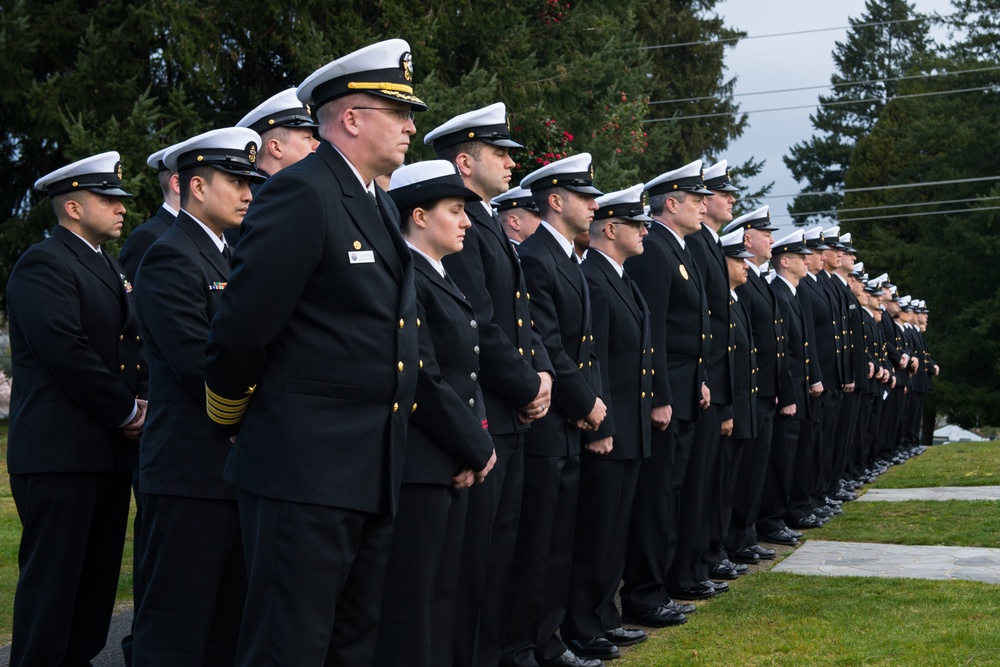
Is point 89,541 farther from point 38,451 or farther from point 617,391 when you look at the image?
point 617,391

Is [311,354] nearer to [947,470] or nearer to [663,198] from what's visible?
[663,198]

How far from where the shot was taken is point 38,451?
217 inches

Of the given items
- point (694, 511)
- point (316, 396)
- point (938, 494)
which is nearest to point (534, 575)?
point (694, 511)

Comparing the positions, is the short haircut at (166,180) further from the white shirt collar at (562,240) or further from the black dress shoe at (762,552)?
the black dress shoe at (762,552)

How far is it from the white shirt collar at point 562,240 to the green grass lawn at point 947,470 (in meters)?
9.48

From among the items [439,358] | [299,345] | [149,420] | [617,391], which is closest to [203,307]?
[149,420]


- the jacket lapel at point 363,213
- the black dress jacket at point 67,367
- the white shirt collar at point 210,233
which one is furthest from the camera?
the black dress jacket at point 67,367

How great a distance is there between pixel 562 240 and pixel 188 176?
6.75 ft

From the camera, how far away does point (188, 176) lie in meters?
5.35

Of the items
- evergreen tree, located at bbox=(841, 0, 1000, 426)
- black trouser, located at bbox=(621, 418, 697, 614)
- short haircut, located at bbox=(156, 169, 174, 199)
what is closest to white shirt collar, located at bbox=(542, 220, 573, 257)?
black trouser, located at bbox=(621, 418, 697, 614)

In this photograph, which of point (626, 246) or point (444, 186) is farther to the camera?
point (626, 246)

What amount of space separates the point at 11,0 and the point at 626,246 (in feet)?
35.4

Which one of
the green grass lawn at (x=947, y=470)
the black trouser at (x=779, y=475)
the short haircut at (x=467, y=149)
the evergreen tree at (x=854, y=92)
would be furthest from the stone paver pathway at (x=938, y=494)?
the evergreen tree at (x=854, y=92)

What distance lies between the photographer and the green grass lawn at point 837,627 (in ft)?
21.2
